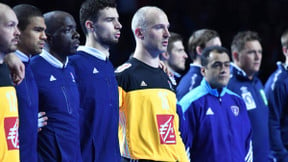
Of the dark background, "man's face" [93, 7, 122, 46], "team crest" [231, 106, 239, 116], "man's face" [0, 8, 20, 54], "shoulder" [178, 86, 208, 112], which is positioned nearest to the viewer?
"man's face" [0, 8, 20, 54]

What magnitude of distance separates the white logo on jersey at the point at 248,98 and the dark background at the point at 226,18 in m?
4.54

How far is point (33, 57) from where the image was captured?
514 cm

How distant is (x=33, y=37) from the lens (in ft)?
16.2

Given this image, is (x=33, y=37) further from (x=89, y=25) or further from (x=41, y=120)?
(x=89, y=25)

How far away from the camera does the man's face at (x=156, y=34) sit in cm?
575

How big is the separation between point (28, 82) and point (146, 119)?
1.17m

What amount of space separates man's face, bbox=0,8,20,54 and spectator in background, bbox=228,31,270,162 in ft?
11.1

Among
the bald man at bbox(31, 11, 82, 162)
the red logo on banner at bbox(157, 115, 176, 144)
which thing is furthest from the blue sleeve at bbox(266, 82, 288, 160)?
the bald man at bbox(31, 11, 82, 162)

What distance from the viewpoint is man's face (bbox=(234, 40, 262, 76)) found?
7602mm

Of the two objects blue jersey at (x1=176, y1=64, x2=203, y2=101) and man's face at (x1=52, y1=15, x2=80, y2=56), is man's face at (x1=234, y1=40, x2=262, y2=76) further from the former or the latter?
man's face at (x1=52, y1=15, x2=80, y2=56)

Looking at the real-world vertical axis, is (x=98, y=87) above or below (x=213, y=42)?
below

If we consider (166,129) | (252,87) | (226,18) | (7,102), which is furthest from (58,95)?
(226,18)

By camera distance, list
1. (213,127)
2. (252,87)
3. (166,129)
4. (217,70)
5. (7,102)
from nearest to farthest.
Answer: (7,102), (166,129), (213,127), (217,70), (252,87)

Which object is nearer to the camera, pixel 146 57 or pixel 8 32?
pixel 8 32
